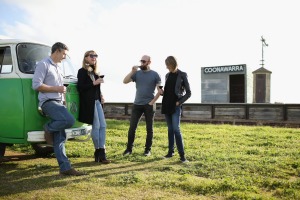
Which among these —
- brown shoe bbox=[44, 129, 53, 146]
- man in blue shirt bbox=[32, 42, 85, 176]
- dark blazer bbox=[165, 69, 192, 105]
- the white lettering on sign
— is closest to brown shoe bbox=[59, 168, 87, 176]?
man in blue shirt bbox=[32, 42, 85, 176]

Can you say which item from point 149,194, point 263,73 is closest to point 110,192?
point 149,194

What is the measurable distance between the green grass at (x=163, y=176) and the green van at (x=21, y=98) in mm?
694

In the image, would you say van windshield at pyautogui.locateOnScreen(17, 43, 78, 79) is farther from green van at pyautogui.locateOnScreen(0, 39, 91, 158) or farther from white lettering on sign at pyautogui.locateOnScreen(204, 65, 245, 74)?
white lettering on sign at pyautogui.locateOnScreen(204, 65, 245, 74)

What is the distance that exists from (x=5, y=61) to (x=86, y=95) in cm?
179

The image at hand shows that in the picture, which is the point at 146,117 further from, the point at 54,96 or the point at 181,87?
the point at 54,96

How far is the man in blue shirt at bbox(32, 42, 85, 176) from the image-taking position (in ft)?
16.3

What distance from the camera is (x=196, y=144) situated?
9047 mm

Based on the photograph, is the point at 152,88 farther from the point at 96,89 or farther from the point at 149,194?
the point at 149,194

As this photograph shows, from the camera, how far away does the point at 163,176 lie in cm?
531

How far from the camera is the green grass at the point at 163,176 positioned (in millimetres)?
4469

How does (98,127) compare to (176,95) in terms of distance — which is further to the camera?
(176,95)

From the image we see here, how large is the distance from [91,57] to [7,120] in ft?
6.50

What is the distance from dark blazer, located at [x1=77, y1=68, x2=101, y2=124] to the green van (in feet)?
0.73

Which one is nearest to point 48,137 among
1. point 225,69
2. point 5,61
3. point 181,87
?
point 5,61
